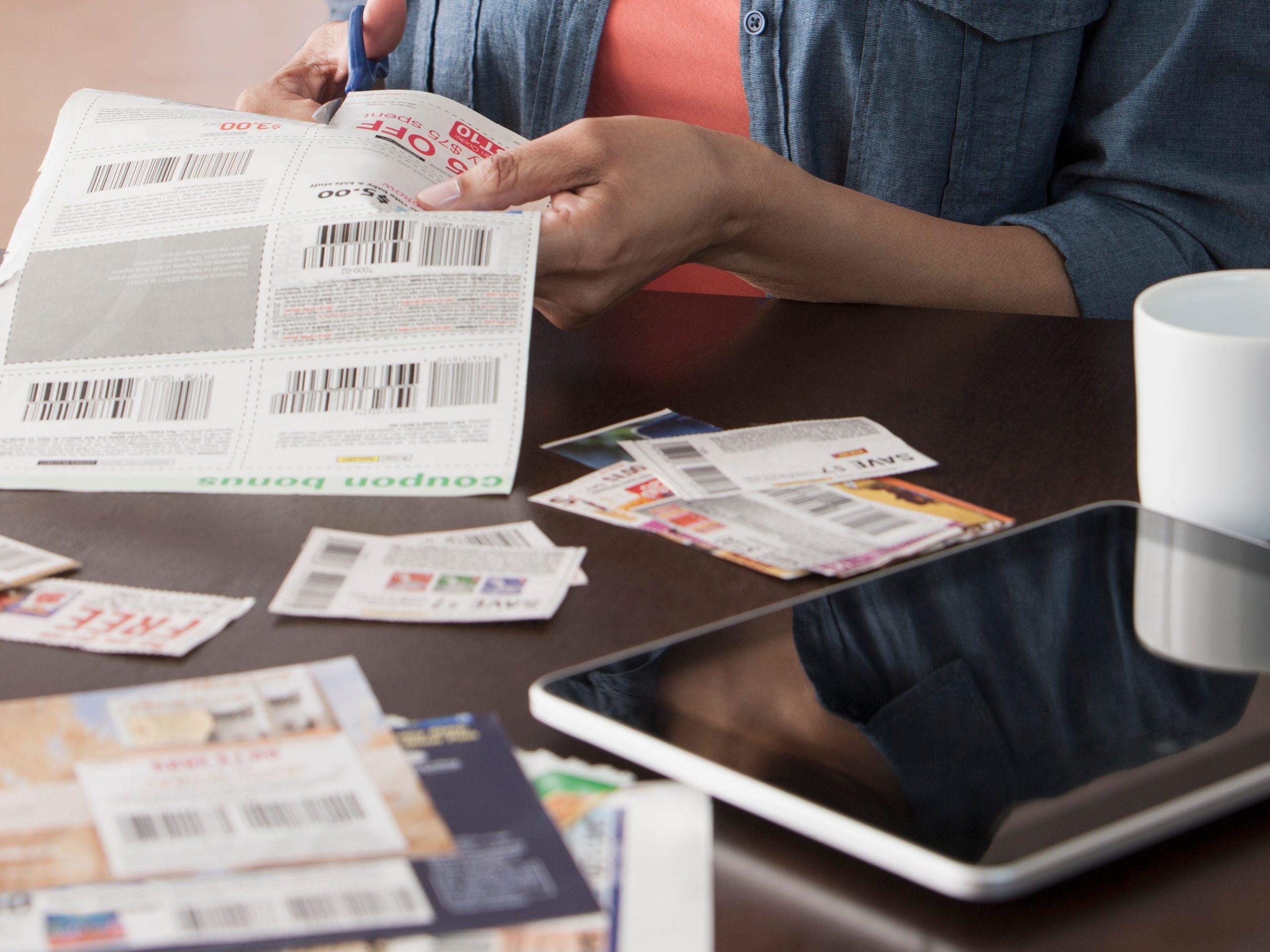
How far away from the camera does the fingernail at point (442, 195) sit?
644 mm

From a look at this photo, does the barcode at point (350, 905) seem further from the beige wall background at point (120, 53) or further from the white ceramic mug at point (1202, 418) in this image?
the beige wall background at point (120, 53)

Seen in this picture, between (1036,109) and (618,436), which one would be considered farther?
(1036,109)

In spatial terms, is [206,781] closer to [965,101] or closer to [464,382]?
[464,382]

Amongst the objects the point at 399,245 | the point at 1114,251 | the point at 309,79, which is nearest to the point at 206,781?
the point at 399,245

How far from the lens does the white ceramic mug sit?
44 centimetres

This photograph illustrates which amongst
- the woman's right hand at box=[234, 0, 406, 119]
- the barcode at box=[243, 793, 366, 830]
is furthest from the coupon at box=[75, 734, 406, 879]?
the woman's right hand at box=[234, 0, 406, 119]

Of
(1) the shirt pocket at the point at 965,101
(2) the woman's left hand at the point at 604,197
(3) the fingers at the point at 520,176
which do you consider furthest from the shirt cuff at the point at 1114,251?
(3) the fingers at the point at 520,176

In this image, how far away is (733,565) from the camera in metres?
0.46

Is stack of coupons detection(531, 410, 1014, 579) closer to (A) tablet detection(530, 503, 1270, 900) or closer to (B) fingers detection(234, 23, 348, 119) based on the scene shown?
(A) tablet detection(530, 503, 1270, 900)

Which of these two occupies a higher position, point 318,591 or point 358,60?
point 358,60

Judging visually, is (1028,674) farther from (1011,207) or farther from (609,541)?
(1011,207)

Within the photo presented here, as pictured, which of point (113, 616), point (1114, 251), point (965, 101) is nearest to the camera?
point (113, 616)

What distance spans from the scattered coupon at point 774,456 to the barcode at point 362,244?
0.15m

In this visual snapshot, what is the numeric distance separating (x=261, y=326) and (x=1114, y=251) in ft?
1.98
